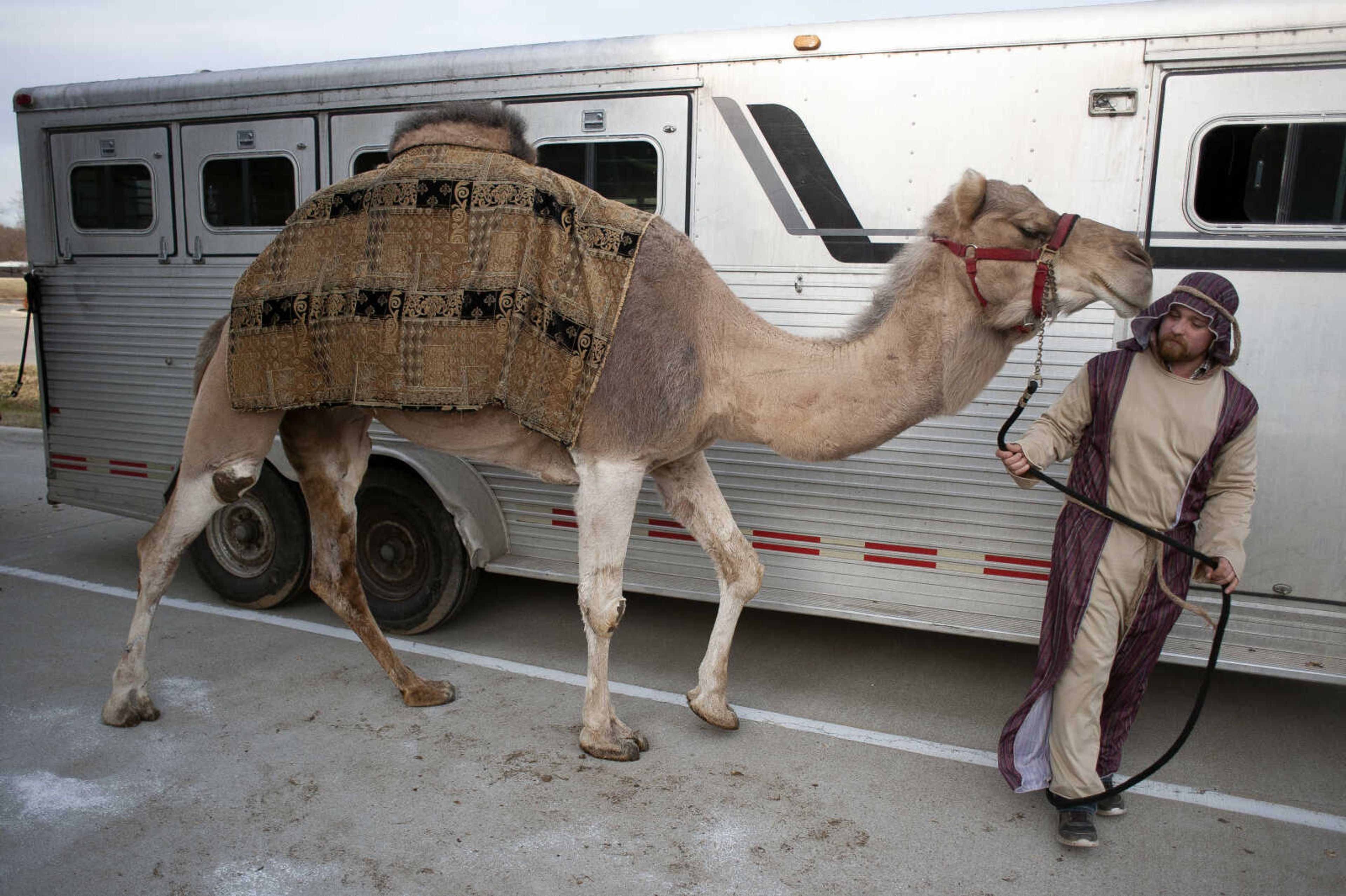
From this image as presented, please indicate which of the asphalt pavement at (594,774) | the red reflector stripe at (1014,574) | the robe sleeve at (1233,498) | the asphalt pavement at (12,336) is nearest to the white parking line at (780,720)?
the asphalt pavement at (594,774)

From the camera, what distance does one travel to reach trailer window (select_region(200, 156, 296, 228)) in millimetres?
5453

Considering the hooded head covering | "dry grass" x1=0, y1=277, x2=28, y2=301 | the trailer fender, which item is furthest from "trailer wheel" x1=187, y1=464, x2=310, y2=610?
"dry grass" x1=0, y1=277, x2=28, y2=301

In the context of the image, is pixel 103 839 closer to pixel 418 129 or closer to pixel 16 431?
pixel 418 129

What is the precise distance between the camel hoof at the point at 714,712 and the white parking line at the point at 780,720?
209 millimetres

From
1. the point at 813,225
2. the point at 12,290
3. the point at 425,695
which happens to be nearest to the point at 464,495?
the point at 425,695

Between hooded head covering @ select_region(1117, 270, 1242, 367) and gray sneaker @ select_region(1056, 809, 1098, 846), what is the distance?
1647 mm

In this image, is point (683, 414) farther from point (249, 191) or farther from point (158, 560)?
point (249, 191)

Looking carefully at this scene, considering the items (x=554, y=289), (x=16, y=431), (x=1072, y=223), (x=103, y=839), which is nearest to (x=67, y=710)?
(x=103, y=839)

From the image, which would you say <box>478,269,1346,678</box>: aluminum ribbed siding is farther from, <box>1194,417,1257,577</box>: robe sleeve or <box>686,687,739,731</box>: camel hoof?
<box>1194,417,1257,577</box>: robe sleeve

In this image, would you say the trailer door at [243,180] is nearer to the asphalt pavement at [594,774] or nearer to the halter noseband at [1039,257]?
the asphalt pavement at [594,774]

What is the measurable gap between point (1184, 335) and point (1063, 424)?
502 millimetres

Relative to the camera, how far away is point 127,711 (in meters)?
4.19

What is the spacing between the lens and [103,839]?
334 centimetres

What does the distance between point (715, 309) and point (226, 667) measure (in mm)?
3163
